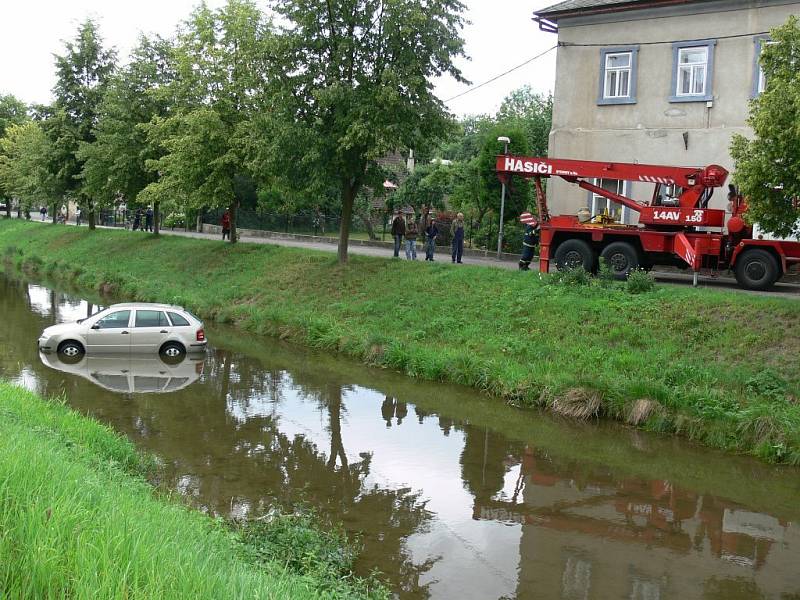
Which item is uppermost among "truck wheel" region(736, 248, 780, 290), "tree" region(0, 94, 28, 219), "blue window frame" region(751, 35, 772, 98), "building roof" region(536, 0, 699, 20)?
"tree" region(0, 94, 28, 219)

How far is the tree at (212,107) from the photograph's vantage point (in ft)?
102

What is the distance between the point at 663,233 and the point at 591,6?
31.5 feet

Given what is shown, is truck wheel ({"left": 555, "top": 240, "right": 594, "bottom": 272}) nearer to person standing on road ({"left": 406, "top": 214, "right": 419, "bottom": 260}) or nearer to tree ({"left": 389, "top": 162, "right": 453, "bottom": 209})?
person standing on road ({"left": 406, "top": 214, "right": 419, "bottom": 260})

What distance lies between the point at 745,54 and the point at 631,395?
14438 millimetres

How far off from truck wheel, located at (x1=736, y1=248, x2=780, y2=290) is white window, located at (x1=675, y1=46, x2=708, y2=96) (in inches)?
290

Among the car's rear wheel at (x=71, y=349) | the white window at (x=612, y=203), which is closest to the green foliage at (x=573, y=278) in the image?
the white window at (x=612, y=203)

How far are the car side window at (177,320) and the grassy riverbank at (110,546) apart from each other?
11.8m

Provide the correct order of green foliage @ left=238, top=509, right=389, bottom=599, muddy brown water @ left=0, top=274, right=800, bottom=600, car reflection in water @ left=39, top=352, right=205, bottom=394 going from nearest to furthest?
1. green foliage @ left=238, top=509, right=389, bottom=599
2. muddy brown water @ left=0, top=274, right=800, bottom=600
3. car reflection in water @ left=39, top=352, right=205, bottom=394

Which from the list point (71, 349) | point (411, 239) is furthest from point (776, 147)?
point (411, 239)

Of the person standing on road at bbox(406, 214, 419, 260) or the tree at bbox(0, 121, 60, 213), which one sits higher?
the tree at bbox(0, 121, 60, 213)

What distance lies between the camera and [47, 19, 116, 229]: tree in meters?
43.2

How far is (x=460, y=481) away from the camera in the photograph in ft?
39.1

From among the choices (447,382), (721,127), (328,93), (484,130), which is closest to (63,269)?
(328,93)

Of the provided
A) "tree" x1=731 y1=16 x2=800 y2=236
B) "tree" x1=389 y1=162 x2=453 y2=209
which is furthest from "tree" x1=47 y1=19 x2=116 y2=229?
"tree" x1=731 y1=16 x2=800 y2=236
